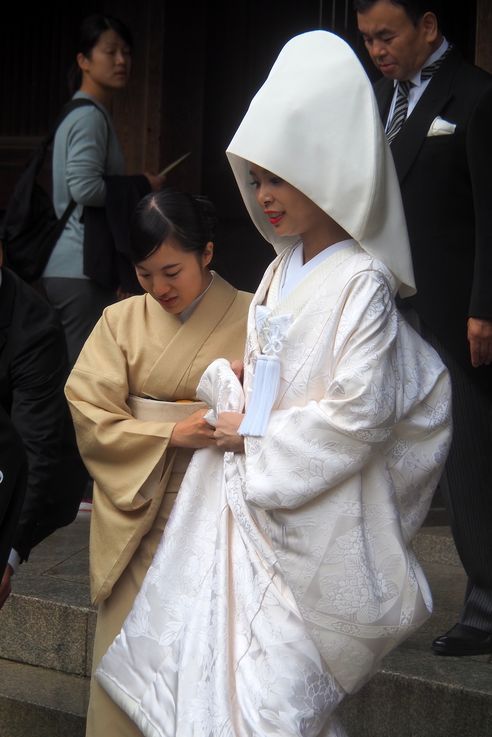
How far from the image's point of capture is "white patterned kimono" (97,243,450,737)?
301 centimetres

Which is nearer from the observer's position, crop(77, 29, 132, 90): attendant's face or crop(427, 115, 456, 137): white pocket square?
crop(427, 115, 456, 137): white pocket square

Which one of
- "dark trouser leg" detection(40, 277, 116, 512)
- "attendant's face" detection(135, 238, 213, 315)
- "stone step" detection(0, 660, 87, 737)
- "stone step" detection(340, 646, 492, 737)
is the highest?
"attendant's face" detection(135, 238, 213, 315)

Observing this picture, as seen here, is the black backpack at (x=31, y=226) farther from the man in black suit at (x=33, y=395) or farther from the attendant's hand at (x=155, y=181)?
the man in black suit at (x=33, y=395)

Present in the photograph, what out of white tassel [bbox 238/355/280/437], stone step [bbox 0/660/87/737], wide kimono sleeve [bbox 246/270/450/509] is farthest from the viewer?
stone step [bbox 0/660/87/737]

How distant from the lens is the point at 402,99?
14.3 feet

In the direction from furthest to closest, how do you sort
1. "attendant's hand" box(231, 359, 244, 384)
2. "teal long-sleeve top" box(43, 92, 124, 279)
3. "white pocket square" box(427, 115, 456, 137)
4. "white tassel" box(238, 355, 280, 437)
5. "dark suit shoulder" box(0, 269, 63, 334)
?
"teal long-sleeve top" box(43, 92, 124, 279) < "white pocket square" box(427, 115, 456, 137) < "dark suit shoulder" box(0, 269, 63, 334) < "attendant's hand" box(231, 359, 244, 384) < "white tassel" box(238, 355, 280, 437)

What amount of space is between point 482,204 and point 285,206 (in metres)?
1.10

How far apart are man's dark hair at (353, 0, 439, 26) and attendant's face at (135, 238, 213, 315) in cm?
113

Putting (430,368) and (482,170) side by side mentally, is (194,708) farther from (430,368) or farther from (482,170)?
(482,170)

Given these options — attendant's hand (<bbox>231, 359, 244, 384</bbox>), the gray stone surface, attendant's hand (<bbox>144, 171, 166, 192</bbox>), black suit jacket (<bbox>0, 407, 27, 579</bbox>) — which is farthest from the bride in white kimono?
attendant's hand (<bbox>144, 171, 166, 192</bbox>)

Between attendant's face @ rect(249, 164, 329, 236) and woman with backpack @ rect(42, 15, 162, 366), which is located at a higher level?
attendant's face @ rect(249, 164, 329, 236)

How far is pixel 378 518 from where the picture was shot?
3.10m

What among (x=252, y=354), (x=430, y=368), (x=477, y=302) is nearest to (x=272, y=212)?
(x=252, y=354)

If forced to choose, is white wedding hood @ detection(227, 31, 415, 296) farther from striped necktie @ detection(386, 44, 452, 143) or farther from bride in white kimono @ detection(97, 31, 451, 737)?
striped necktie @ detection(386, 44, 452, 143)
